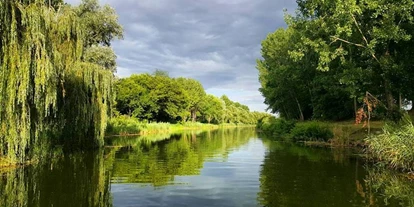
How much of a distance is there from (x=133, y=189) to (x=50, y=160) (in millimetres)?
7764

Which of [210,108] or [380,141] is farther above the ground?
[210,108]

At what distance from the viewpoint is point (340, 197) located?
35.4ft

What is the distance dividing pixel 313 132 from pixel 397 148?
18.1m

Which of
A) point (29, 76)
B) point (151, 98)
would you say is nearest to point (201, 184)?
point (29, 76)

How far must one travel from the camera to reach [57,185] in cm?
1215

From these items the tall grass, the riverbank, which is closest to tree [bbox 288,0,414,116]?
the riverbank

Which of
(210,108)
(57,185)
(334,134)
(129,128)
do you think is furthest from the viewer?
(210,108)

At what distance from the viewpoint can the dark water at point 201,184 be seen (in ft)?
33.7

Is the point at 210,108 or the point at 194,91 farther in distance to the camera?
the point at 210,108

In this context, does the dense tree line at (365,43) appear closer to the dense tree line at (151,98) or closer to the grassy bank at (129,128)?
the grassy bank at (129,128)

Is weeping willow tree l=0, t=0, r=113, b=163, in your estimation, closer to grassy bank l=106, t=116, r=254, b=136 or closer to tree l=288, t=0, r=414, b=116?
tree l=288, t=0, r=414, b=116

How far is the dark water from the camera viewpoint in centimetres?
1026

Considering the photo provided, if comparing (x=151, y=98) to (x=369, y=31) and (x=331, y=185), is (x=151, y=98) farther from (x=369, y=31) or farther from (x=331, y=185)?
(x=331, y=185)

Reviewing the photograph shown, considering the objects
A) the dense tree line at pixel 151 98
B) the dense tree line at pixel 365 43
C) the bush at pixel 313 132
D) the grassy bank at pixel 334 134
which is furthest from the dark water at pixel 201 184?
the dense tree line at pixel 151 98
